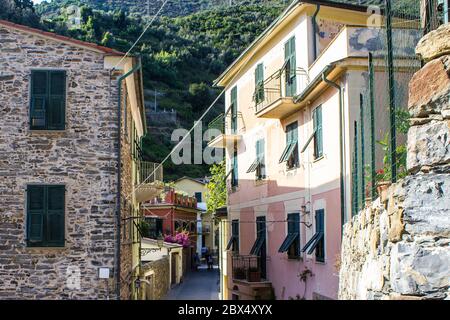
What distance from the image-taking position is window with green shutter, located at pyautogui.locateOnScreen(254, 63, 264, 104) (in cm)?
2003

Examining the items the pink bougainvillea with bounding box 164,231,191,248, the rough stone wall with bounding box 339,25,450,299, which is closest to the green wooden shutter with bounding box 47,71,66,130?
the rough stone wall with bounding box 339,25,450,299

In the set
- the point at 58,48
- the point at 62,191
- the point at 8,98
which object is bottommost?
the point at 62,191

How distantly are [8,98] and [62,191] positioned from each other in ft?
7.63

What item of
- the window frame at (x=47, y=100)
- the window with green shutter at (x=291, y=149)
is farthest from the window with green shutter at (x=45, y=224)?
the window with green shutter at (x=291, y=149)

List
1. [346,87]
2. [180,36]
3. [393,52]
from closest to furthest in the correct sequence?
[393,52], [346,87], [180,36]

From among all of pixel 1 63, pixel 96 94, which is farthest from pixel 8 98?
pixel 96 94

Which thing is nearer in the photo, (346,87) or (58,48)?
(346,87)

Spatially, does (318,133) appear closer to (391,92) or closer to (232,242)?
(232,242)

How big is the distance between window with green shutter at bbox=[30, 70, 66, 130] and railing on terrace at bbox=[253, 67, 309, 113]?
5.56 meters

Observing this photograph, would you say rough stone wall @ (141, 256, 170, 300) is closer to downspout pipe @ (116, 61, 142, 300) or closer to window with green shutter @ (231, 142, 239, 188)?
window with green shutter @ (231, 142, 239, 188)

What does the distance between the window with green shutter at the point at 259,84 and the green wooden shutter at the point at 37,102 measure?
6.93 m

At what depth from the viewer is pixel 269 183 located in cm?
2056

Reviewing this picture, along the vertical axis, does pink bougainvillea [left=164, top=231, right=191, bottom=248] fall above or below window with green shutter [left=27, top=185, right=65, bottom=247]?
below

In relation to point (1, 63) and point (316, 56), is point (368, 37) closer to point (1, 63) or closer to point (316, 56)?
point (316, 56)
